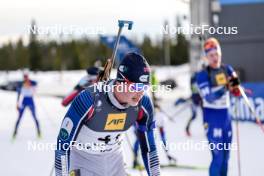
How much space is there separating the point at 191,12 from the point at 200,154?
11362 millimetres

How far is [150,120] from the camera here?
360cm

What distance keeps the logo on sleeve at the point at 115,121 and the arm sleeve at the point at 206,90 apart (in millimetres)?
3058

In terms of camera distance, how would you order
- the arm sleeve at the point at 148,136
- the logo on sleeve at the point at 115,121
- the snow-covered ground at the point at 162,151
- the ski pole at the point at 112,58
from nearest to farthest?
the logo on sleeve at the point at 115,121 < the arm sleeve at the point at 148,136 < the ski pole at the point at 112,58 < the snow-covered ground at the point at 162,151

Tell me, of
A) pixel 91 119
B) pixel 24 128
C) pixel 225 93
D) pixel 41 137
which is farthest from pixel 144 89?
pixel 24 128

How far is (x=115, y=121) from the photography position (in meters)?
3.46

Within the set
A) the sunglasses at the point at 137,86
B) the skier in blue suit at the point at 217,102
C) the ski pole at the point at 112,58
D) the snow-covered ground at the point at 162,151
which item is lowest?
the snow-covered ground at the point at 162,151

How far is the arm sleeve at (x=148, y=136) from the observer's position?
354 cm

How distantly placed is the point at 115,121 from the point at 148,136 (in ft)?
1.02

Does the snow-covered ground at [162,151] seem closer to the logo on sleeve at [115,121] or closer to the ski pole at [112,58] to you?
the ski pole at [112,58]

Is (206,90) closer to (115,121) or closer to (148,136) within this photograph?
(148,136)

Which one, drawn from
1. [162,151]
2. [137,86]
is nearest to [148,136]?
[137,86]

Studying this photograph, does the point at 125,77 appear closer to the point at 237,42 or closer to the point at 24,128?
the point at 24,128

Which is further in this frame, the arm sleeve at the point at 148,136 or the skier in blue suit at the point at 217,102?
Result: the skier in blue suit at the point at 217,102

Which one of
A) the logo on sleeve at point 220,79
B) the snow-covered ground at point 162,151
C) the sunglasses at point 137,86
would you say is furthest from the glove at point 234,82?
the sunglasses at point 137,86
